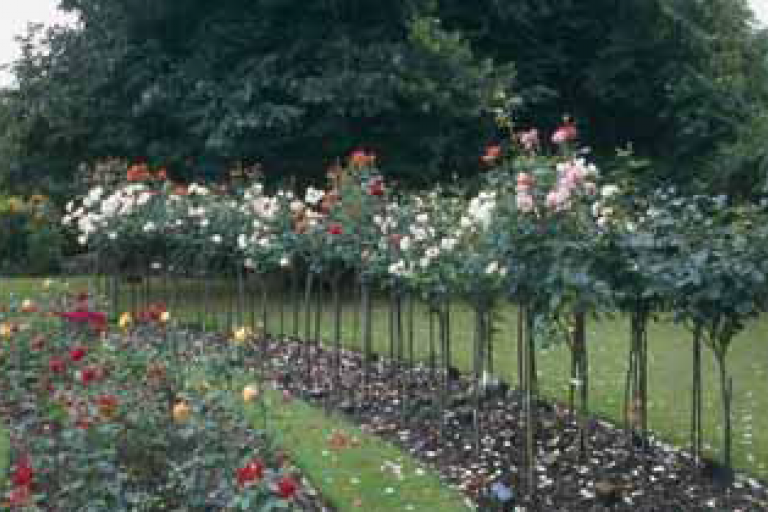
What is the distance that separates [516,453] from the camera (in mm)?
6152

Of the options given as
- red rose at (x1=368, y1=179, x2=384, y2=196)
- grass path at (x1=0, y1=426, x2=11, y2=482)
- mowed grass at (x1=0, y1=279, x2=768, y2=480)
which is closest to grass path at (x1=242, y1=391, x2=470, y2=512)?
mowed grass at (x1=0, y1=279, x2=768, y2=480)

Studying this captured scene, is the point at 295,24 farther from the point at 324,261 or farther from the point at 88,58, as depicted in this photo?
the point at 324,261

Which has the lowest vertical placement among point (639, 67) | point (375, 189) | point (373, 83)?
point (375, 189)

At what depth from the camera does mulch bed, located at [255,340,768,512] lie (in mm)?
5352

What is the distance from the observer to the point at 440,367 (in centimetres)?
884

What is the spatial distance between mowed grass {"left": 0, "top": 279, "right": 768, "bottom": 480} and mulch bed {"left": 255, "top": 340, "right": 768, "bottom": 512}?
442 mm

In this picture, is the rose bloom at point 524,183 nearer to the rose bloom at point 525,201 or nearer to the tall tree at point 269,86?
the rose bloom at point 525,201

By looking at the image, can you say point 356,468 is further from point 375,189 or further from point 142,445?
point 375,189

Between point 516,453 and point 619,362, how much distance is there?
381 cm

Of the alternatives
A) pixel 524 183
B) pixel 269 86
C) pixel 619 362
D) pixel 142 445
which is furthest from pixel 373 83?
pixel 142 445

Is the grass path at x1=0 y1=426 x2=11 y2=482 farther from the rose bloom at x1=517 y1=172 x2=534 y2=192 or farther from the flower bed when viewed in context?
the rose bloom at x1=517 y1=172 x2=534 y2=192

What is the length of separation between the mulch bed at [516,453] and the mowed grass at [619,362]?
1.45 ft

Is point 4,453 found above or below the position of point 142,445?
below

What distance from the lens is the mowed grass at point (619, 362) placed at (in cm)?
706
